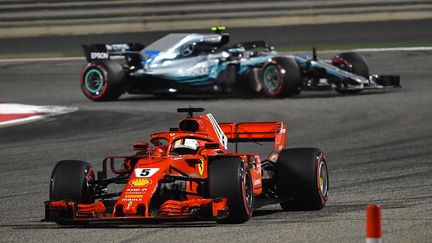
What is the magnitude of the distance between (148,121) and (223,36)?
4082 millimetres

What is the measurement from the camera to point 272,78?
22078 mm

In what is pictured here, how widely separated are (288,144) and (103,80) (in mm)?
7221

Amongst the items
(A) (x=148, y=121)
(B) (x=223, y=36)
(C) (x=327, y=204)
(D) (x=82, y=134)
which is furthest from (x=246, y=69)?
(C) (x=327, y=204)

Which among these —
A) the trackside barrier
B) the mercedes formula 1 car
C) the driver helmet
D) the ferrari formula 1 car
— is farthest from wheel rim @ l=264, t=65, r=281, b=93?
the trackside barrier

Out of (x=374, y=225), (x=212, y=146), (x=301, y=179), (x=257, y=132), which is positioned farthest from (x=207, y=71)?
(x=374, y=225)

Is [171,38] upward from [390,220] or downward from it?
upward

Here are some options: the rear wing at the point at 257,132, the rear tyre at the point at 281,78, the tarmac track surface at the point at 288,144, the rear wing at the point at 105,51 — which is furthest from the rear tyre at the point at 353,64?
the rear wing at the point at 257,132

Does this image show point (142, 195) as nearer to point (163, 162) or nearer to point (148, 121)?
point (163, 162)

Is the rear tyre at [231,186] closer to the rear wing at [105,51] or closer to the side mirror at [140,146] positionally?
the side mirror at [140,146]

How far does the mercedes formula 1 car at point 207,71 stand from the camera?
2212 cm

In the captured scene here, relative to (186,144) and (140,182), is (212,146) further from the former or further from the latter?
(140,182)

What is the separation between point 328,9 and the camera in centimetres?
2988

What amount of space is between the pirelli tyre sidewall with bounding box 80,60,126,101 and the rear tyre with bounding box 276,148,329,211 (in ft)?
40.7

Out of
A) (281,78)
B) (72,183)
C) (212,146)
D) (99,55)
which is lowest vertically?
(72,183)
